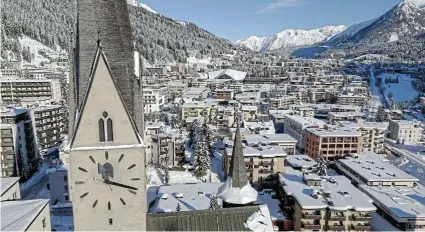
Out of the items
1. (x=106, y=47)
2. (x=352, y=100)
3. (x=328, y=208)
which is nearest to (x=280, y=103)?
(x=352, y=100)

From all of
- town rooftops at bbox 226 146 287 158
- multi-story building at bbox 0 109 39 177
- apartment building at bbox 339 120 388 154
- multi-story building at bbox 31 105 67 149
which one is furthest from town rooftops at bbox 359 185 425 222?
multi-story building at bbox 31 105 67 149

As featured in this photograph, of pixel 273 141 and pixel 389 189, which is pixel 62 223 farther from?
pixel 389 189

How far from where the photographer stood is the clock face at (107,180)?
1486cm

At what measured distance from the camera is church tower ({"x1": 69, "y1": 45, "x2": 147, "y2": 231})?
1410 cm

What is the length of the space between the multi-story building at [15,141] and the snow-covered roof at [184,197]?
27.0 m

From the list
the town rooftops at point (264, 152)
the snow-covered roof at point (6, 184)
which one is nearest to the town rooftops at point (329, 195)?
the town rooftops at point (264, 152)

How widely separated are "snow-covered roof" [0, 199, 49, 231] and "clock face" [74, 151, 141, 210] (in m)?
6.51

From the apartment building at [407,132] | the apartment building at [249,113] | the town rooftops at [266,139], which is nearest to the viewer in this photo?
the town rooftops at [266,139]

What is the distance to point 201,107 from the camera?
9225 cm

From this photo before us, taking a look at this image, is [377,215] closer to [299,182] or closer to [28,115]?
[299,182]

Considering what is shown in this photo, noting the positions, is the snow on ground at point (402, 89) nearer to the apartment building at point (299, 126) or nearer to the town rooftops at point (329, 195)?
the apartment building at point (299, 126)

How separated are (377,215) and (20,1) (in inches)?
8007

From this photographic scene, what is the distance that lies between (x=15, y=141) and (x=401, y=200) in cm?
5969

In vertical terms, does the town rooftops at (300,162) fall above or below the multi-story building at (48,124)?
below
